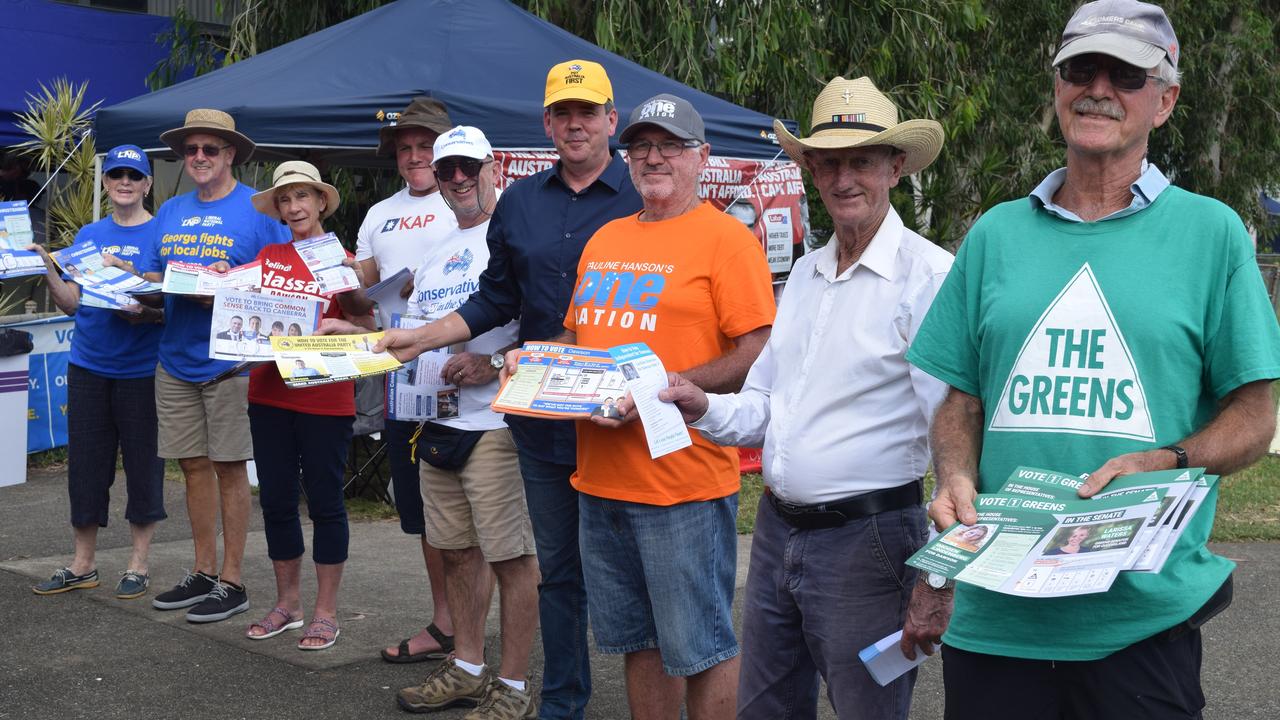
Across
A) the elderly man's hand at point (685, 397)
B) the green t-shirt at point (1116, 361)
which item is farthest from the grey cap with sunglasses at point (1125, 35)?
the elderly man's hand at point (685, 397)

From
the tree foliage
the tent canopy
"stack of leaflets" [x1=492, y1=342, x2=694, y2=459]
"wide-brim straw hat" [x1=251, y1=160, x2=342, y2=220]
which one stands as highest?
the tree foliage

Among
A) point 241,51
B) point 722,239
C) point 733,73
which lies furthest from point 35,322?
point 722,239

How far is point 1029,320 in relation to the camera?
8.08 feet

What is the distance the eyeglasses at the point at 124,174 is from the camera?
253 inches

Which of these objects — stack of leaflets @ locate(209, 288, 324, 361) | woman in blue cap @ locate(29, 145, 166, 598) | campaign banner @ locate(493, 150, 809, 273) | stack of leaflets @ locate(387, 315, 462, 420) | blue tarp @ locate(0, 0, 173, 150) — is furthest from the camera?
blue tarp @ locate(0, 0, 173, 150)

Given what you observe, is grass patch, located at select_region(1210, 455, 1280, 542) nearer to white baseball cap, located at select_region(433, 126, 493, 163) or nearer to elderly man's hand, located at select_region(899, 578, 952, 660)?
white baseball cap, located at select_region(433, 126, 493, 163)

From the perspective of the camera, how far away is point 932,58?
510 inches

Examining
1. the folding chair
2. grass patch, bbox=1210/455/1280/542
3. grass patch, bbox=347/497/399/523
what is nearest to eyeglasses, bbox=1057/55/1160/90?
the folding chair

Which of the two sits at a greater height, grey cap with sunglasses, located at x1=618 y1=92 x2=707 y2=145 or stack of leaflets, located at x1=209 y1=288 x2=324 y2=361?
grey cap with sunglasses, located at x1=618 y1=92 x2=707 y2=145

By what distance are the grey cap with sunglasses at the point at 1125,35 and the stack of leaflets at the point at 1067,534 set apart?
0.77 m

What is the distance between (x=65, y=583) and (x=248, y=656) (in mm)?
1523

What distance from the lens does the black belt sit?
10.1 ft

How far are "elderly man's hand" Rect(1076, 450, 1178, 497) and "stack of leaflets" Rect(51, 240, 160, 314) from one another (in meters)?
4.80

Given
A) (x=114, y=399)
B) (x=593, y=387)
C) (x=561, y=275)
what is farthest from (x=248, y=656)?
(x=593, y=387)
